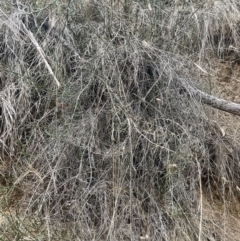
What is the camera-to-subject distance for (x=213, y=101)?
267 centimetres

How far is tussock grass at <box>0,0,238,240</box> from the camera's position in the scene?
2.31 meters

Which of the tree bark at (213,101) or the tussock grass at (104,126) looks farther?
the tree bark at (213,101)

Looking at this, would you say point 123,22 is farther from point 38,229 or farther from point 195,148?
point 38,229

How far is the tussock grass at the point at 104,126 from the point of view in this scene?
7.59 ft

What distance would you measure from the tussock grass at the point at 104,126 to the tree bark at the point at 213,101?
0.04 metres

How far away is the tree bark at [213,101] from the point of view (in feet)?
8.63

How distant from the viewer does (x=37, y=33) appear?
2721 millimetres

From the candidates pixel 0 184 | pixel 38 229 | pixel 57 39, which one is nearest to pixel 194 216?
pixel 38 229

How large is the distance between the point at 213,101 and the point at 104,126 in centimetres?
66

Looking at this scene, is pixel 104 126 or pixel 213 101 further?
pixel 213 101

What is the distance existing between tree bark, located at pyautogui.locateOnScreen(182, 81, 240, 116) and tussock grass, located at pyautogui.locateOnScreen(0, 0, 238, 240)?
4cm

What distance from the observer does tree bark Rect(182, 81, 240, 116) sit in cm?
263

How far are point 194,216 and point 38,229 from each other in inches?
31.1

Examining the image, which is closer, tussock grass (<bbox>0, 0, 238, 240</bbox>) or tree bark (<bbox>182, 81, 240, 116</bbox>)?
tussock grass (<bbox>0, 0, 238, 240</bbox>)
